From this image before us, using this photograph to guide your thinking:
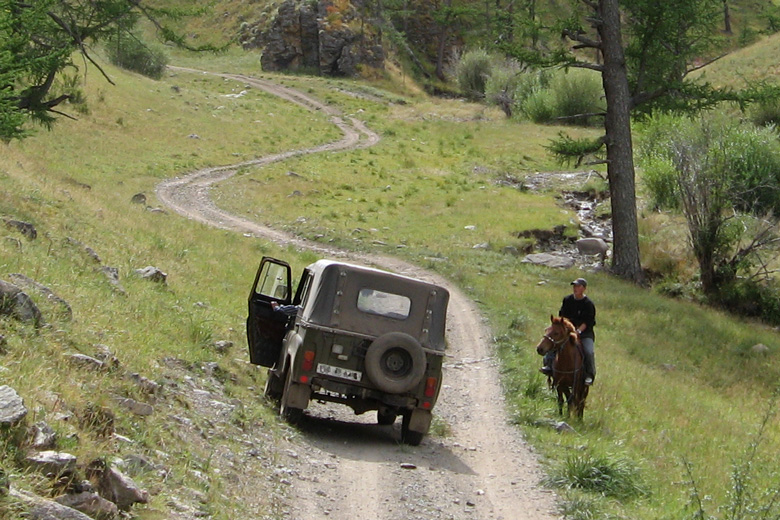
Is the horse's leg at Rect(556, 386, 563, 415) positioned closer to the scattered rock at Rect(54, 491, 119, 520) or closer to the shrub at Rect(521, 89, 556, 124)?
the scattered rock at Rect(54, 491, 119, 520)

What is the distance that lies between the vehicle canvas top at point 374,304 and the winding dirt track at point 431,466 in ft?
4.36

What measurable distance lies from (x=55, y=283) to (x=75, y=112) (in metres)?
35.9

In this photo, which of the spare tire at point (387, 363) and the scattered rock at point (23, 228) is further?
the scattered rock at point (23, 228)

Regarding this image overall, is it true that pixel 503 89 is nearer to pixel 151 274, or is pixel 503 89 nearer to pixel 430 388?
pixel 151 274

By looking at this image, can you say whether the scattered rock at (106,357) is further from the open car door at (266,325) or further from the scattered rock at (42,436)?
the open car door at (266,325)

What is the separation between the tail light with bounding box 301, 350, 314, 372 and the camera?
10477 millimetres

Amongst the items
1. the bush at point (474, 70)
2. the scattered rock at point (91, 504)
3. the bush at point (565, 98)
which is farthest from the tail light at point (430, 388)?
the bush at point (474, 70)

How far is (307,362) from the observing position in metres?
10.5

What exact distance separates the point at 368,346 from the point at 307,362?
0.73 metres

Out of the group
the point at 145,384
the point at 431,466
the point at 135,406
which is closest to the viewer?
the point at 135,406

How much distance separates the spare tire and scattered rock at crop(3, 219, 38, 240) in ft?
18.9

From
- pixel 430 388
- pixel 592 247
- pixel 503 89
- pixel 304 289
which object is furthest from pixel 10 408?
pixel 503 89

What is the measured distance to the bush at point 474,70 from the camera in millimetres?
78375

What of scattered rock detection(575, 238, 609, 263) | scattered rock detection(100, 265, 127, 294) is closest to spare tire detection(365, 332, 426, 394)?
scattered rock detection(100, 265, 127, 294)
